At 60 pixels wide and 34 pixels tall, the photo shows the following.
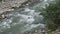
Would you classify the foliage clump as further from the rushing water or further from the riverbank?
the riverbank

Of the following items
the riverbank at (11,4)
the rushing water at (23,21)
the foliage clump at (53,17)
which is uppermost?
the riverbank at (11,4)

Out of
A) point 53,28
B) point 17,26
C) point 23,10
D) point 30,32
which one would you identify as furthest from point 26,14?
point 53,28

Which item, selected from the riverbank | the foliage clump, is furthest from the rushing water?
the foliage clump

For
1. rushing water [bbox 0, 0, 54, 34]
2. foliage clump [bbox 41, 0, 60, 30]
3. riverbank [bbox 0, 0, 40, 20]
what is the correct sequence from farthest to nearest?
riverbank [bbox 0, 0, 40, 20] < rushing water [bbox 0, 0, 54, 34] < foliage clump [bbox 41, 0, 60, 30]

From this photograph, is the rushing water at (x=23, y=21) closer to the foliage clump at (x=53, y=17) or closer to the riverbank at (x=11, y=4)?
the riverbank at (x=11, y=4)

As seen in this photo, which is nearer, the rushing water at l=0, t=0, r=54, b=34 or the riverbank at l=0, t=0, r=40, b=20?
the rushing water at l=0, t=0, r=54, b=34

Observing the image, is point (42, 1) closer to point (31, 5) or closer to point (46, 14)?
point (31, 5)

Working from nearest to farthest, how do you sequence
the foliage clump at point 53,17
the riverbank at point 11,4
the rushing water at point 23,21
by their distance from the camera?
the foliage clump at point 53,17 → the rushing water at point 23,21 → the riverbank at point 11,4

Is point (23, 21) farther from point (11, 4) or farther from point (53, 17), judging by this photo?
point (11, 4)

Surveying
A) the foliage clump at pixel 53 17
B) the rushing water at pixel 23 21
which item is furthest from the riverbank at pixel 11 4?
the foliage clump at pixel 53 17
